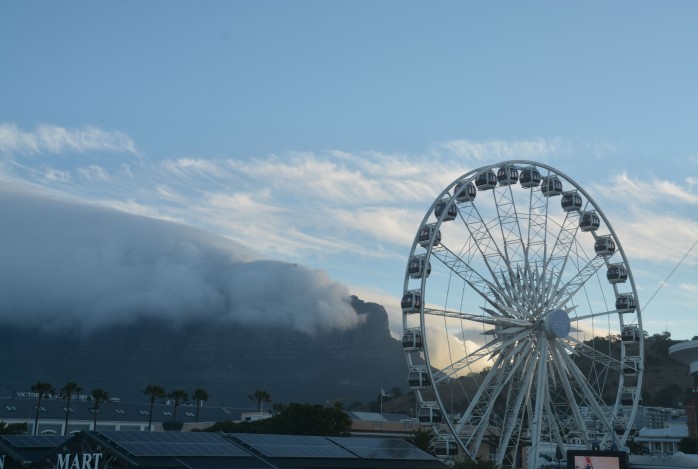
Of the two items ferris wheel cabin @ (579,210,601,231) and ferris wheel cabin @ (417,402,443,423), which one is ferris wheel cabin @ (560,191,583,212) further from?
ferris wheel cabin @ (417,402,443,423)

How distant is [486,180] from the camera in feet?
254

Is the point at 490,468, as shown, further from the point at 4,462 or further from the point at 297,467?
the point at 4,462

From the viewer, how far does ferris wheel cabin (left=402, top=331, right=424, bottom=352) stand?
6762 centimetres

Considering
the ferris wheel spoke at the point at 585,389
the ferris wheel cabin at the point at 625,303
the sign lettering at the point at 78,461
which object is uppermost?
the ferris wheel cabin at the point at 625,303

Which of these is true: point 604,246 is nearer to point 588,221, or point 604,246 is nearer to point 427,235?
point 588,221

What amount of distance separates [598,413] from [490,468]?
40.6 feet

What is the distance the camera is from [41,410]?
156 meters

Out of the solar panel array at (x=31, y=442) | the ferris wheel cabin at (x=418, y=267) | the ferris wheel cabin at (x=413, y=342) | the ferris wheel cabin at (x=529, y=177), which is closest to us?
the solar panel array at (x=31, y=442)

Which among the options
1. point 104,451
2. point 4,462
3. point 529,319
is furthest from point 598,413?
point 4,462

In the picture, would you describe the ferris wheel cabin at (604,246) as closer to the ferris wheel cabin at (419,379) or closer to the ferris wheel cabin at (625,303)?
the ferris wheel cabin at (625,303)

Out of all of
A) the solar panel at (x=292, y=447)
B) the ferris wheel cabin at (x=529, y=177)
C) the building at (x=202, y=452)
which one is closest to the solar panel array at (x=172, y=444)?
the building at (x=202, y=452)

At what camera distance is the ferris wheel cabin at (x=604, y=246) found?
270ft

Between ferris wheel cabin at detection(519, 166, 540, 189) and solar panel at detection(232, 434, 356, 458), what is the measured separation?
98.7 ft

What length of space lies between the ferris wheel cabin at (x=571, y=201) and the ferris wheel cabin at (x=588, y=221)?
106cm
